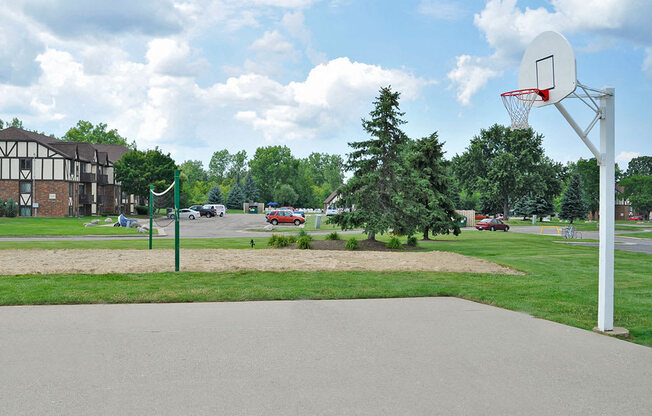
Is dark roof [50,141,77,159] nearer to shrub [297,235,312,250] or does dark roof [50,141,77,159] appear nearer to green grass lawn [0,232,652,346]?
shrub [297,235,312,250]

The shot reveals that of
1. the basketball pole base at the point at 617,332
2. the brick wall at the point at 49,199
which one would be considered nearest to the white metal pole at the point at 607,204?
the basketball pole base at the point at 617,332

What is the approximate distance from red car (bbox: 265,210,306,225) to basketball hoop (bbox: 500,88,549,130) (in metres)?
41.5

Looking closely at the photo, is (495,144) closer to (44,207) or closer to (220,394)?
(44,207)

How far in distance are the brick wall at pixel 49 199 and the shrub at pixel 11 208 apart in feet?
12.5

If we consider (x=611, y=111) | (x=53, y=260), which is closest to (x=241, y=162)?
(x=53, y=260)

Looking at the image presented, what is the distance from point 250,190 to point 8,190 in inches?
2321

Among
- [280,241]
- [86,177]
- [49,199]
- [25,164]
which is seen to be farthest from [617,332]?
[86,177]

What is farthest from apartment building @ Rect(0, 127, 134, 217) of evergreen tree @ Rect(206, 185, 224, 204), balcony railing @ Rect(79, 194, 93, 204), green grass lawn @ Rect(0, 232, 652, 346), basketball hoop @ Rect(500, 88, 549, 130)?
basketball hoop @ Rect(500, 88, 549, 130)

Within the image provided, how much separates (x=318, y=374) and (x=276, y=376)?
1.50 feet

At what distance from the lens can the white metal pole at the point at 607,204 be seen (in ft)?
25.1

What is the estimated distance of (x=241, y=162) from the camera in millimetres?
154875

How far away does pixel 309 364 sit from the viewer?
5.94m

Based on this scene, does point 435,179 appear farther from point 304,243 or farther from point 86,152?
point 86,152

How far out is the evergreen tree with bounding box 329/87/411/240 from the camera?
2262 cm
